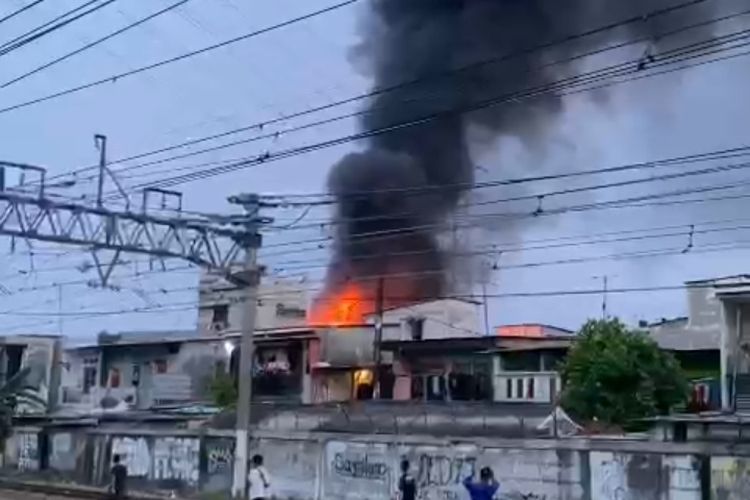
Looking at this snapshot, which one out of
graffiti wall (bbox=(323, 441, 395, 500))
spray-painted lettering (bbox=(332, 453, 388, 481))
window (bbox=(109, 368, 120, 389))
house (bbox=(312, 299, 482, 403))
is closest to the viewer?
graffiti wall (bbox=(323, 441, 395, 500))

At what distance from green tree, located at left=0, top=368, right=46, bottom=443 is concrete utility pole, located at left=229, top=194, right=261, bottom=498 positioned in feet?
61.0

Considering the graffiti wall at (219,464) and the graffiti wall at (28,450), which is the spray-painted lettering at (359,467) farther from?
the graffiti wall at (28,450)

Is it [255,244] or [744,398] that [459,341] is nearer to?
[744,398]

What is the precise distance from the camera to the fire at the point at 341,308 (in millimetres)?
53219

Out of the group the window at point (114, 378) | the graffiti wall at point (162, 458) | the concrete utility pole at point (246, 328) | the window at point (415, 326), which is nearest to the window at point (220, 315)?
the window at point (114, 378)

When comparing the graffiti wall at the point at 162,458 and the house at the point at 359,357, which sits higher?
the house at the point at 359,357

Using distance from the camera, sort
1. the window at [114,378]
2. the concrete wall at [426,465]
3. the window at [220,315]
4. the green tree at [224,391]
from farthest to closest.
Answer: the window at [220,315], the window at [114,378], the green tree at [224,391], the concrete wall at [426,465]

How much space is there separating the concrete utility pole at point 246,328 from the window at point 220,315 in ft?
120

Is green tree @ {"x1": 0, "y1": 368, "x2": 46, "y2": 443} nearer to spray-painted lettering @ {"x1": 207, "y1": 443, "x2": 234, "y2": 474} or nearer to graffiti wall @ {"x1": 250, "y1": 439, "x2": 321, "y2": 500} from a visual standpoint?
spray-painted lettering @ {"x1": 207, "y1": 443, "x2": 234, "y2": 474}

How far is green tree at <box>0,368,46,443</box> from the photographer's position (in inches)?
1836


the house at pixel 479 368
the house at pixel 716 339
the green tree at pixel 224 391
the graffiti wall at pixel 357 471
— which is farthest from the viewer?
the green tree at pixel 224 391

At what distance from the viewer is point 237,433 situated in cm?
3033

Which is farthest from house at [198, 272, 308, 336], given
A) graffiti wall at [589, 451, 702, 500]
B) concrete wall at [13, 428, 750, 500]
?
graffiti wall at [589, 451, 702, 500]

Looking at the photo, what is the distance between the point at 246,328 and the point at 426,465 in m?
5.47
